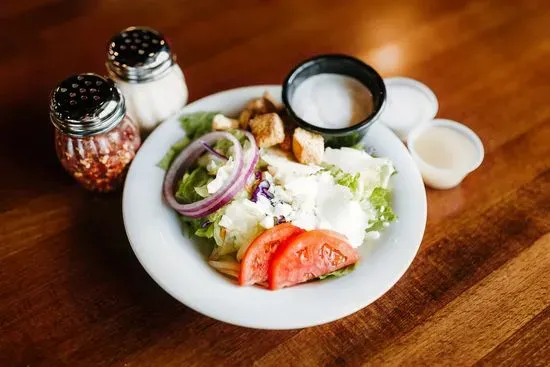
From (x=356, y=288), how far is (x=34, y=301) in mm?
826

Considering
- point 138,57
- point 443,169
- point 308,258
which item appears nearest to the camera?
point 308,258

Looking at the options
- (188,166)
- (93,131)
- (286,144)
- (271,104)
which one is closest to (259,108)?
(271,104)

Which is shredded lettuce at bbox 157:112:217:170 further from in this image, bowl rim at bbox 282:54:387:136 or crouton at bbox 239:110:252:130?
bowl rim at bbox 282:54:387:136

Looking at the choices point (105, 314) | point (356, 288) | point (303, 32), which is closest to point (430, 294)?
point (356, 288)

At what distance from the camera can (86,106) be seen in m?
1.52

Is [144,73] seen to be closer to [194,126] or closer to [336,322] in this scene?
[194,126]

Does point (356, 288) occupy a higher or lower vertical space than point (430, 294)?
higher

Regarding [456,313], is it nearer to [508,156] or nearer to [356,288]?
[356,288]

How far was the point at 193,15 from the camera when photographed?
2.25 metres

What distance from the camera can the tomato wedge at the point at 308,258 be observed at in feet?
4.67

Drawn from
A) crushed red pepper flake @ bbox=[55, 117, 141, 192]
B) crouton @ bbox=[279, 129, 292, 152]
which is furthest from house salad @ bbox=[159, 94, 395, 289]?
crushed red pepper flake @ bbox=[55, 117, 141, 192]

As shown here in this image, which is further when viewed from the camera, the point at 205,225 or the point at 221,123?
the point at 221,123

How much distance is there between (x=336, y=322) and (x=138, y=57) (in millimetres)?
899

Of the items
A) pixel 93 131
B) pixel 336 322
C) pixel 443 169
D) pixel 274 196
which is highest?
pixel 93 131
